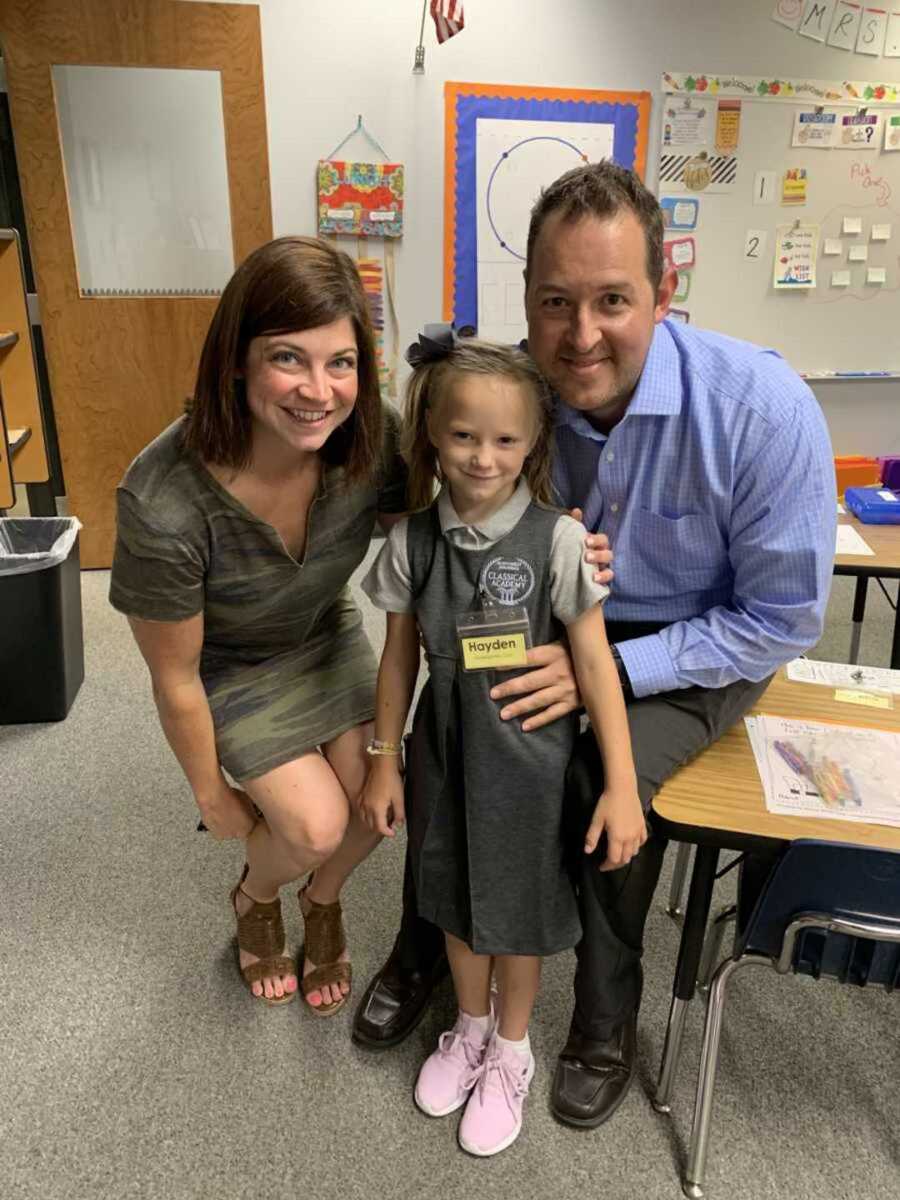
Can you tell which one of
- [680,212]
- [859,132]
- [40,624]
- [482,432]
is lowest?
[40,624]

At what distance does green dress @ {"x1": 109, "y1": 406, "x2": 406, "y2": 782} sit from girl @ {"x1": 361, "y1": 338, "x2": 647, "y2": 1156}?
162 millimetres

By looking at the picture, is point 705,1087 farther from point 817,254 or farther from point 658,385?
point 817,254

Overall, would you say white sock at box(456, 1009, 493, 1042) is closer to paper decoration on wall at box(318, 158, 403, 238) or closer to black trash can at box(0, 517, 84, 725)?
black trash can at box(0, 517, 84, 725)

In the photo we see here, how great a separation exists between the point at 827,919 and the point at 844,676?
588 mm

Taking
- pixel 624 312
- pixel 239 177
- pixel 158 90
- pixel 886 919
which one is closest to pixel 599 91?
pixel 239 177

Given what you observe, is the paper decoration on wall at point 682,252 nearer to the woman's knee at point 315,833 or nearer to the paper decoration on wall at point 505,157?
the paper decoration on wall at point 505,157

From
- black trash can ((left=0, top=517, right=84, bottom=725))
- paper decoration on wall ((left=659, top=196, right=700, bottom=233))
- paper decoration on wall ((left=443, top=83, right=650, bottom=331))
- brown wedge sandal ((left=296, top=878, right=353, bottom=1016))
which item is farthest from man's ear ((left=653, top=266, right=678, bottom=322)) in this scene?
paper decoration on wall ((left=659, top=196, right=700, bottom=233))

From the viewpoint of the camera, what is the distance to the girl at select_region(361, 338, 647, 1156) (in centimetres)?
A: 114

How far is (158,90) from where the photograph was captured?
3.19m

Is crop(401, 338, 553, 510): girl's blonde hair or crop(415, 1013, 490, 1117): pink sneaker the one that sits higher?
crop(401, 338, 553, 510): girl's blonde hair

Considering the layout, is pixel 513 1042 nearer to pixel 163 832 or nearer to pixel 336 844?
pixel 336 844

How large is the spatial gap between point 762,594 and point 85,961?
1.39m

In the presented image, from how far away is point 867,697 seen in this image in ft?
4.58

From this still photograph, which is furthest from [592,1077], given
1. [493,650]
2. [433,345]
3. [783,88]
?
[783,88]
